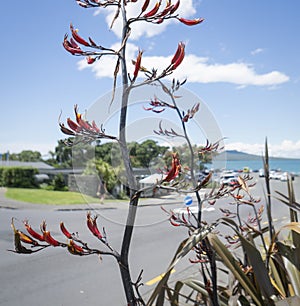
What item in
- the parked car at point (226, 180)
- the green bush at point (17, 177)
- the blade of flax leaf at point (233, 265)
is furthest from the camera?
the green bush at point (17, 177)

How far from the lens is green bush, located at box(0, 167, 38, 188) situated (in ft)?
53.5

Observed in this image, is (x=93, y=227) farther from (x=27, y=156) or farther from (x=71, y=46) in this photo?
(x=27, y=156)

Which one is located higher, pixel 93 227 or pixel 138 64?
pixel 138 64

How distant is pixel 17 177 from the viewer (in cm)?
1659

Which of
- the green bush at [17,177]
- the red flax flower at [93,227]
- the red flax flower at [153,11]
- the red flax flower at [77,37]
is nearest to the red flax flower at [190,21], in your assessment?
the red flax flower at [153,11]

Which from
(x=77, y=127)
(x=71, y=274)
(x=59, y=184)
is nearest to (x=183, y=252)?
(x=77, y=127)

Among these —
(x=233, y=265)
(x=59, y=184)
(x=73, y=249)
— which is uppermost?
(x=73, y=249)

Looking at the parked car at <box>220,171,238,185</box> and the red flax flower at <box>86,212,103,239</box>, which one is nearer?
the red flax flower at <box>86,212,103,239</box>

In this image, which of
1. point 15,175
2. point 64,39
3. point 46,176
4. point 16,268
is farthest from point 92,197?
point 46,176

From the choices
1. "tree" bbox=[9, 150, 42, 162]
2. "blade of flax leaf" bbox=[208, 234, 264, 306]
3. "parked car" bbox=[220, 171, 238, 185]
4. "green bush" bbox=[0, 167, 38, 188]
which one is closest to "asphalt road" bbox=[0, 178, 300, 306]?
"parked car" bbox=[220, 171, 238, 185]

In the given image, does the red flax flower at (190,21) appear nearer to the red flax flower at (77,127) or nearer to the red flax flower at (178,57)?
the red flax flower at (178,57)

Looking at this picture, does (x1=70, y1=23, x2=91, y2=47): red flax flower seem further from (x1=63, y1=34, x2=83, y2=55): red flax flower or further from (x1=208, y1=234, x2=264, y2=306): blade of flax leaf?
(x1=208, y1=234, x2=264, y2=306): blade of flax leaf

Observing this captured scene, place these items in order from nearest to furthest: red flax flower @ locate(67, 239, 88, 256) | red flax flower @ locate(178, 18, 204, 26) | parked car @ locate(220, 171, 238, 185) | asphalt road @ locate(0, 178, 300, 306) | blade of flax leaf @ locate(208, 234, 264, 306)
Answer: red flax flower @ locate(67, 239, 88, 256), red flax flower @ locate(178, 18, 204, 26), blade of flax leaf @ locate(208, 234, 264, 306), parked car @ locate(220, 171, 238, 185), asphalt road @ locate(0, 178, 300, 306)

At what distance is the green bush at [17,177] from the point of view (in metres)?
16.3
